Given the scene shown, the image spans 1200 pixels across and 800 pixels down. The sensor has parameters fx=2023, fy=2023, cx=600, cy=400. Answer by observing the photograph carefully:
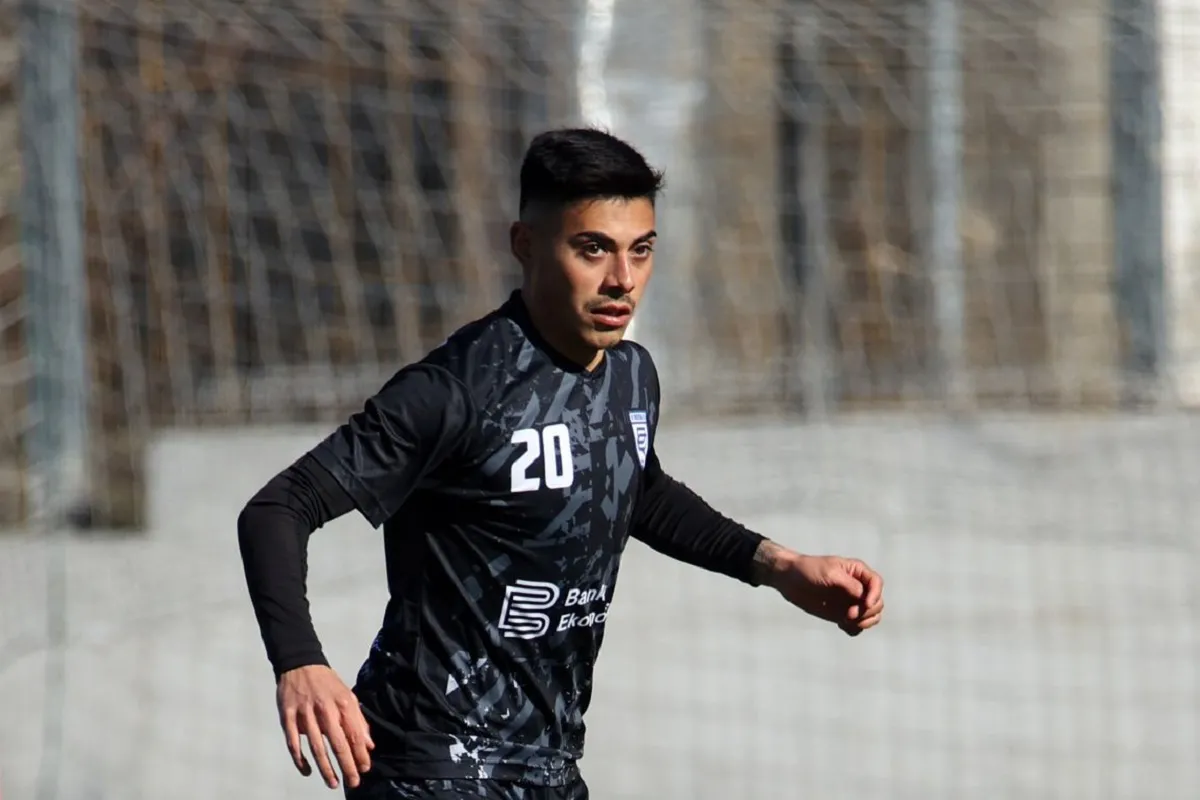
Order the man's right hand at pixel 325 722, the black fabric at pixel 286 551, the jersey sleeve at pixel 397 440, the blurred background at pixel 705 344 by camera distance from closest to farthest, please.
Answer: the man's right hand at pixel 325 722 < the black fabric at pixel 286 551 < the jersey sleeve at pixel 397 440 < the blurred background at pixel 705 344

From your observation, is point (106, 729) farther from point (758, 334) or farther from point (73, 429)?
point (758, 334)

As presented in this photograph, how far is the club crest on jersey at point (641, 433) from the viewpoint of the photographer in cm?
376

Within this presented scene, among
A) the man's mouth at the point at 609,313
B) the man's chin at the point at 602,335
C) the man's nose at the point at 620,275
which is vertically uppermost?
the man's nose at the point at 620,275

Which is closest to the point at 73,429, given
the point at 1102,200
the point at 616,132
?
the point at 616,132

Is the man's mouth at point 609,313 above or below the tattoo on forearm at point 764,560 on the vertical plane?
above

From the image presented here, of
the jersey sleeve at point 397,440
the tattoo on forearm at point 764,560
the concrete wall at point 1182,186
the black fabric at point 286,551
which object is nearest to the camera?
the black fabric at point 286,551

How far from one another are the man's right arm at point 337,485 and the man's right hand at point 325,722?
2.5 inches

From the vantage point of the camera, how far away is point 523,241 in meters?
3.64

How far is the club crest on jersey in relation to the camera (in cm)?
376

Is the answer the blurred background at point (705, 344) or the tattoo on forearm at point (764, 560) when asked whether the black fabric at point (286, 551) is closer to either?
the tattoo on forearm at point (764, 560)

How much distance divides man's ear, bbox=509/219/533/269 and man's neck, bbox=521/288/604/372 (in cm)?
8

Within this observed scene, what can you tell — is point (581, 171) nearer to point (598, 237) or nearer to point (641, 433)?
point (598, 237)

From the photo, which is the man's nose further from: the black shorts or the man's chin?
the black shorts

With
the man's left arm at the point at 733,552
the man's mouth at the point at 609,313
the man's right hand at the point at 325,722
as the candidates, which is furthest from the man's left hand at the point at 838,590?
the man's right hand at the point at 325,722
